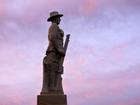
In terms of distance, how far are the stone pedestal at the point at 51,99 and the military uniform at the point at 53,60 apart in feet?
0.90

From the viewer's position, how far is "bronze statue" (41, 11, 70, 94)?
17.9 m

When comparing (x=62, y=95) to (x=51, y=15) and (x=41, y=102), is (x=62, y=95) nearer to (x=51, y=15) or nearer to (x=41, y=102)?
(x=41, y=102)

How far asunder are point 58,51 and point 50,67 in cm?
70

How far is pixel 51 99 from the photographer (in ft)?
57.8

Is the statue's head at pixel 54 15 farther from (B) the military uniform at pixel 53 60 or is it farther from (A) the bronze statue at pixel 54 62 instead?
(B) the military uniform at pixel 53 60

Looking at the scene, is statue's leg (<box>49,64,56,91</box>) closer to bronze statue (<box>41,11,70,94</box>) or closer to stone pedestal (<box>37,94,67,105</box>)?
bronze statue (<box>41,11,70,94</box>)

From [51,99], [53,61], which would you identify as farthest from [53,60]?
[51,99]

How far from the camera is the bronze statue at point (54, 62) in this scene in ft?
58.7

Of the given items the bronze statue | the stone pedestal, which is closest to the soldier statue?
the bronze statue

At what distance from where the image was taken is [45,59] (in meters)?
18.1

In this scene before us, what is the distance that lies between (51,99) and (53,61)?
1.49 metres

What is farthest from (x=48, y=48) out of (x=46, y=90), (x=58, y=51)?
(x=46, y=90)

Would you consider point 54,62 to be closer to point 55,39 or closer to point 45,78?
point 45,78

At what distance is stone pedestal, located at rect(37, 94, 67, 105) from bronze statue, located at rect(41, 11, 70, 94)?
184 millimetres
